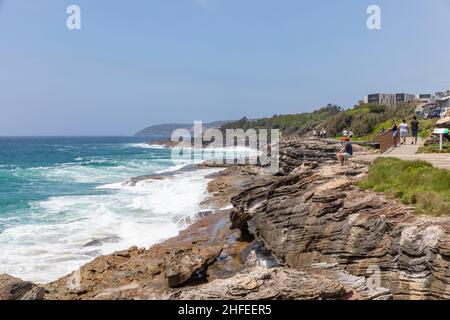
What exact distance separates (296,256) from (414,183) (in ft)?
14.5

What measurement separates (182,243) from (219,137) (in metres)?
109

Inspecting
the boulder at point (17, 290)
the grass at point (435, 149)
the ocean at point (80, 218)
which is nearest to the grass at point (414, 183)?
the grass at point (435, 149)

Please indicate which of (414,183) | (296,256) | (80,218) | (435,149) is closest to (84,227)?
(80,218)

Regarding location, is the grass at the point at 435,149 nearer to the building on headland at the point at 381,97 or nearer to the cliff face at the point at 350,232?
the cliff face at the point at 350,232

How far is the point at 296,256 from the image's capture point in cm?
1338

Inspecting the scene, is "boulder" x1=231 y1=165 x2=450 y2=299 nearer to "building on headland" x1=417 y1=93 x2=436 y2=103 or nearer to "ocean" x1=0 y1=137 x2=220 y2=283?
"ocean" x1=0 y1=137 x2=220 y2=283

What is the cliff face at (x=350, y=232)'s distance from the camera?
32.1ft

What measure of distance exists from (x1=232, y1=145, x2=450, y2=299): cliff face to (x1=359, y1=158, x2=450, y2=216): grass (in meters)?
0.43

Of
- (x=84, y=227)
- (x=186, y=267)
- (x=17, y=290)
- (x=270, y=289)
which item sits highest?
(x=270, y=289)

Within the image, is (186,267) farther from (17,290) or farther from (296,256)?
(17,290)

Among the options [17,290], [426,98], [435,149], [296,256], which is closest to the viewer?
[17,290]

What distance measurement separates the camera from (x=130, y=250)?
1731cm
